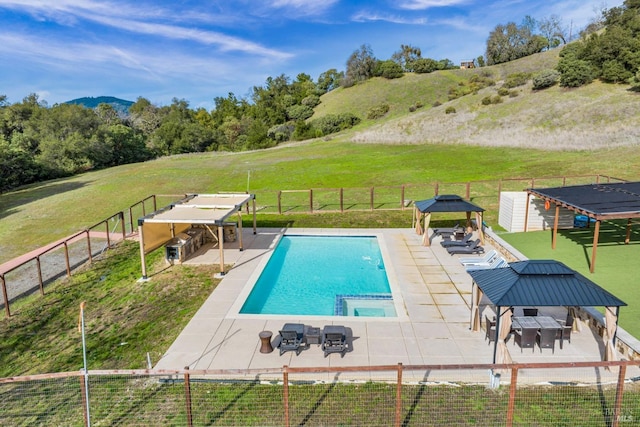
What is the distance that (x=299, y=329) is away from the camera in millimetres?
8195

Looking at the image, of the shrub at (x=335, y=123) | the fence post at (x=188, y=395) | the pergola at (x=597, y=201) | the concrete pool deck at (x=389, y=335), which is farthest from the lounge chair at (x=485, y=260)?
the shrub at (x=335, y=123)

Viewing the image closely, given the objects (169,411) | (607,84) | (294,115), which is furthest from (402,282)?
(294,115)

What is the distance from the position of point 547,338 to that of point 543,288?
1.31 metres

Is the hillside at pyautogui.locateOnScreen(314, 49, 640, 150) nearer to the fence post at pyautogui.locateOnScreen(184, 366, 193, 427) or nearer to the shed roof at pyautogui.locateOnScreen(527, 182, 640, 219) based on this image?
the shed roof at pyautogui.locateOnScreen(527, 182, 640, 219)

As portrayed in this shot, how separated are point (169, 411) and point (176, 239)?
890cm

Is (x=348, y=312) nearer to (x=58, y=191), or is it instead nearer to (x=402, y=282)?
(x=402, y=282)

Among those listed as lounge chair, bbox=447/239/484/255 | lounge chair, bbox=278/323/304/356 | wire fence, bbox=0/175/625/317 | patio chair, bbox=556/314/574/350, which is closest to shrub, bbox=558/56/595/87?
wire fence, bbox=0/175/625/317

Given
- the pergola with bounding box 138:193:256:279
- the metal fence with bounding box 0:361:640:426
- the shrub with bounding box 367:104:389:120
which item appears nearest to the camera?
the metal fence with bounding box 0:361:640:426

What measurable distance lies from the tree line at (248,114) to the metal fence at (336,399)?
41.8 m

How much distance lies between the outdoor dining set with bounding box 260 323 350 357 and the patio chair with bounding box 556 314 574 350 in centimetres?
422

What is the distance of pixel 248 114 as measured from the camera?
3376 inches

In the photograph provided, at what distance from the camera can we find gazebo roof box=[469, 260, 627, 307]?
6.88m

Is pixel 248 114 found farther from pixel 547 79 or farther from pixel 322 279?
pixel 322 279

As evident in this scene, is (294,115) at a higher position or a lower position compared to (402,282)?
higher
